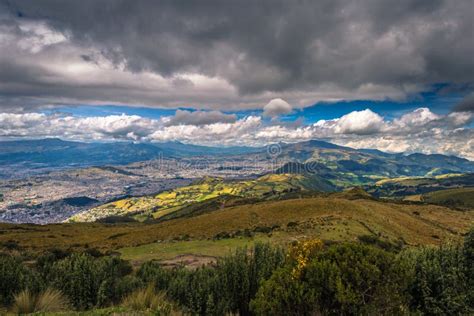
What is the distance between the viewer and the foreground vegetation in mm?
11188

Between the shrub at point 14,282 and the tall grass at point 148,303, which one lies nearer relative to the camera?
the tall grass at point 148,303

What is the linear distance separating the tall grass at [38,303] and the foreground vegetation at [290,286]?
4 cm

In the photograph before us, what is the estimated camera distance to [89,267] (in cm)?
1525

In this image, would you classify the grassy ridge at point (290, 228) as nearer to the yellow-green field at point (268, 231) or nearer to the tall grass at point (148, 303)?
the yellow-green field at point (268, 231)

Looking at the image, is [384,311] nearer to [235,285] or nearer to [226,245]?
[235,285]

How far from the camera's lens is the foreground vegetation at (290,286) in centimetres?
1119

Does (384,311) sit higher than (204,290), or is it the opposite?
(384,311)

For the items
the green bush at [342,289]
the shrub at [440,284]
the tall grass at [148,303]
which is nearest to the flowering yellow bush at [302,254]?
the green bush at [342,289]

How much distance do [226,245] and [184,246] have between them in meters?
5.24

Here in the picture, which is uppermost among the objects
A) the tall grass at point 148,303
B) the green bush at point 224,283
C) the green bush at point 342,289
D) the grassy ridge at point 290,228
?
the green bush at point 342,289

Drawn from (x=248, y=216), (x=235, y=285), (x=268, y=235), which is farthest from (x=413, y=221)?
(x=235, y=285)

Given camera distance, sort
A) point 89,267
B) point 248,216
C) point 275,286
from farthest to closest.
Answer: point 248,216
point 89,267
point 275,286

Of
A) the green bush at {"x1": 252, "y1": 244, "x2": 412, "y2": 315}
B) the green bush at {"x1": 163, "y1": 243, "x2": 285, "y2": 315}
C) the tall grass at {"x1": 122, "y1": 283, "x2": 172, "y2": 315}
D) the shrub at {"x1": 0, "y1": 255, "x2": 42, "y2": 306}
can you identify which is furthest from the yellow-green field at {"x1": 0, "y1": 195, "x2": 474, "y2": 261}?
the tall grass at {"x1": 122, "y1": 283, "x2": 172, "y2": 315}

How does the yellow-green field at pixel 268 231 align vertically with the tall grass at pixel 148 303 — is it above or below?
below
